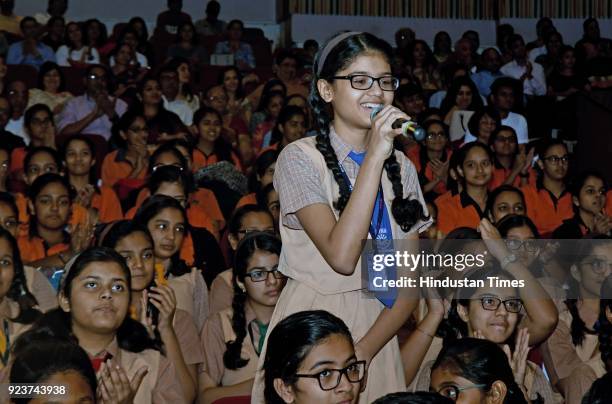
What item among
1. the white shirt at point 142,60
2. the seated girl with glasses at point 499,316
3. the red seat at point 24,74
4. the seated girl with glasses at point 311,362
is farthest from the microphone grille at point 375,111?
the white shirt at point 142,60

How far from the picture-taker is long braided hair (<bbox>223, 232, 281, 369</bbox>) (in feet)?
10.8

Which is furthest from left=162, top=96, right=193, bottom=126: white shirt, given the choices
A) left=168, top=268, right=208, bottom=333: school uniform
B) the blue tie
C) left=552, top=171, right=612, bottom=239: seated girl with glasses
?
the blue tie

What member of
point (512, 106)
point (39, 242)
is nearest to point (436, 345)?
point (39, 242)

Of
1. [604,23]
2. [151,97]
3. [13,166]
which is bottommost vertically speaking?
[13,166]

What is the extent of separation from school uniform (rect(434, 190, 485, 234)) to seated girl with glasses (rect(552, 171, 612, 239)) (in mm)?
390

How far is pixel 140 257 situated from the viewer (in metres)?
3.48

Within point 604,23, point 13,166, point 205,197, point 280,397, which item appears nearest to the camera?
point 280,397

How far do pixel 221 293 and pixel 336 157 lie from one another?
6.54 feet

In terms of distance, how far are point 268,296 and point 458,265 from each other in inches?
25.1

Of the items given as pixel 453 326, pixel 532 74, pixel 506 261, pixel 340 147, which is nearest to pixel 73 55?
pixel 532 74

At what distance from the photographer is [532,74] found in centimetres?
897

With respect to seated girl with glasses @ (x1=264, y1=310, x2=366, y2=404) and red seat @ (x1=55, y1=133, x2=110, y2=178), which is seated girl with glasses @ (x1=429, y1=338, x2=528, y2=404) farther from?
red seat @ (x1=55, y1=133, x2=110, y2=178)

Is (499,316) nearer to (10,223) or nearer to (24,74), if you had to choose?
(10,223)

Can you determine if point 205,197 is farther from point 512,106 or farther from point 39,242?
point 512,106
